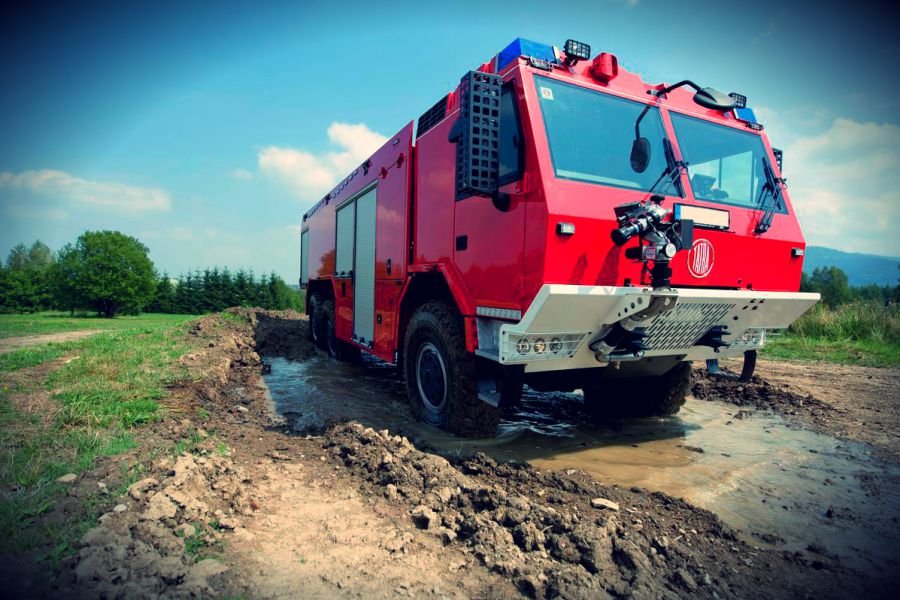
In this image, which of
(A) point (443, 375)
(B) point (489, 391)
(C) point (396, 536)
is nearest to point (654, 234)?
(B) point (489, 391)

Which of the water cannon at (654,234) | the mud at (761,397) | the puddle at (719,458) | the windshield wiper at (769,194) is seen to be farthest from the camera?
the mud at (761,397)

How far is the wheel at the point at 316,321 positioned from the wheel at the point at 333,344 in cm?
31

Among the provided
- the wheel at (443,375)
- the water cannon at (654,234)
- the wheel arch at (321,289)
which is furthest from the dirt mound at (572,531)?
the wheel arch at (321,289)

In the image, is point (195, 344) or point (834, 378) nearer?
point (834, 378)

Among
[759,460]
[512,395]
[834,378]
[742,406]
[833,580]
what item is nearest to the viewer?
[833,580]

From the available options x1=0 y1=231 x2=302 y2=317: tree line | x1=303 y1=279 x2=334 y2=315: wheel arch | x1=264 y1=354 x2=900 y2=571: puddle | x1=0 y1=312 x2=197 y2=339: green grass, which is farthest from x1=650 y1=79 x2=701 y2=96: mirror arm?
x1=0 y1=231 x2=302 y2=317: tree line

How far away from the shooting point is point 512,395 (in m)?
3.58

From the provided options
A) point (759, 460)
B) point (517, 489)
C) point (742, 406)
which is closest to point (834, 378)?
point (742, 406)

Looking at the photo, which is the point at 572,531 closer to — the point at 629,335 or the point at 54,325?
the point at 629,335

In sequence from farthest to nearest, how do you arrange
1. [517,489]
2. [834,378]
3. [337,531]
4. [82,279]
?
[82,279] < [834,378] < [517,489] < [337,531]

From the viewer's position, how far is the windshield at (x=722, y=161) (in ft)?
13.1

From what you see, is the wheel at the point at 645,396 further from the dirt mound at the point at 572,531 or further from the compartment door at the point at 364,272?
the compartment door at the point at 364,272

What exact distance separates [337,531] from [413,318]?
8.19 feet

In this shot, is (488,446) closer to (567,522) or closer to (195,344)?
(567,522)
